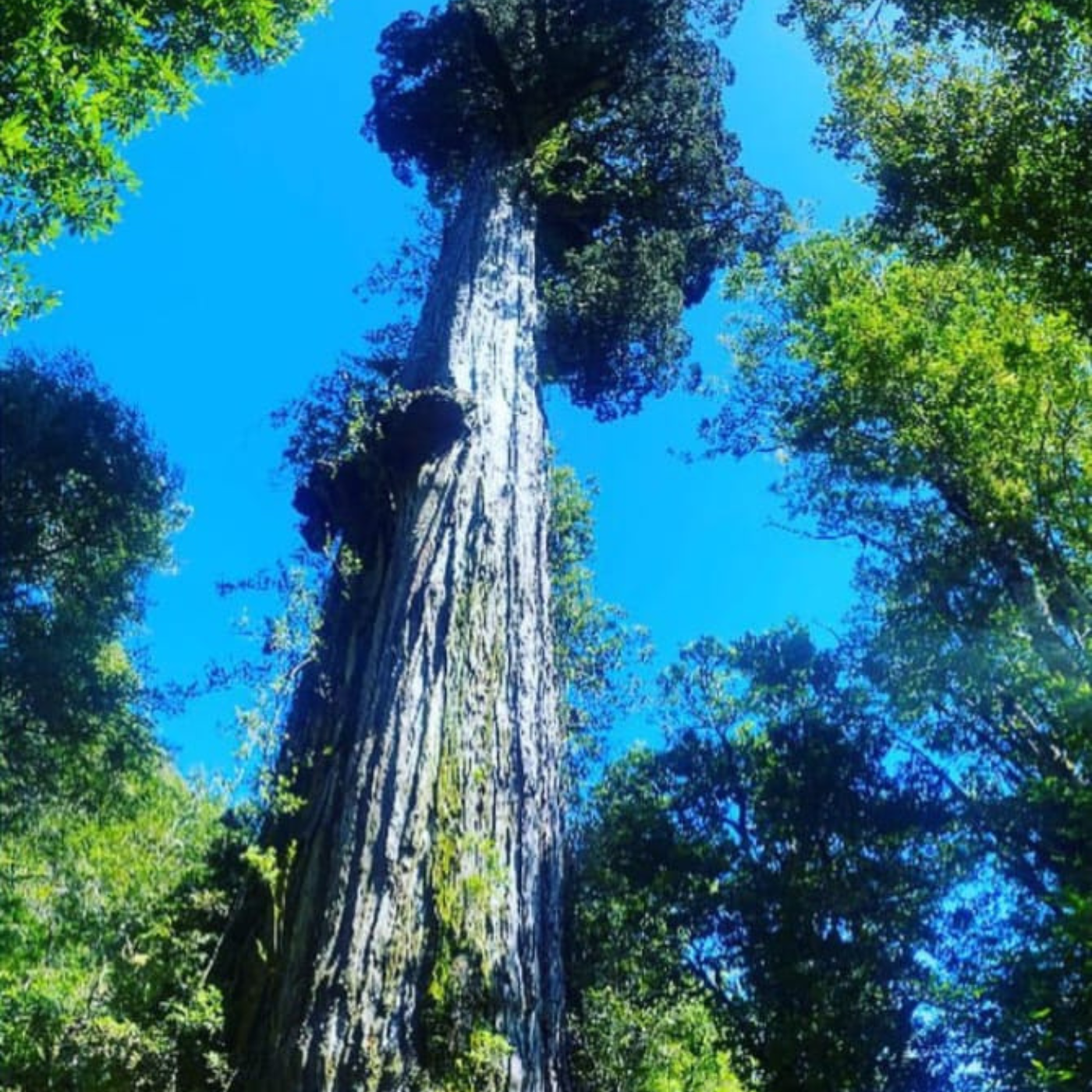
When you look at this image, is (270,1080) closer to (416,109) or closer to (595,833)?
(595,833)

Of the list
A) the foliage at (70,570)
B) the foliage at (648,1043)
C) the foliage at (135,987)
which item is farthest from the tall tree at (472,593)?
the foliage at (70,570)

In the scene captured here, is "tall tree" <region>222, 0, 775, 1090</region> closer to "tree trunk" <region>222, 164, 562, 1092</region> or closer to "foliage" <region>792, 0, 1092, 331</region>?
"tree trunk" <region>222, 164, 562, 1092</region>

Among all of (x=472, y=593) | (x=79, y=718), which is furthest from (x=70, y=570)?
(x=472, y=593)

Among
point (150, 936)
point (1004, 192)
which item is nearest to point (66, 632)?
point (150, 936)

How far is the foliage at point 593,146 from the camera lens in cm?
1195

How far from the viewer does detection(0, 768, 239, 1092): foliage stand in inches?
163

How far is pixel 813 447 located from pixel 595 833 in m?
5.69

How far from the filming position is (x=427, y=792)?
15.6 ft

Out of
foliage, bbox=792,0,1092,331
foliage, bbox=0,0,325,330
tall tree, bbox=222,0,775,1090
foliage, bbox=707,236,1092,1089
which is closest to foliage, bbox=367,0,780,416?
tall tree, bbox=222,0,775,1090

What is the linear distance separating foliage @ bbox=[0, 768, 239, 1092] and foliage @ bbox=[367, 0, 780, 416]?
767 centimetres

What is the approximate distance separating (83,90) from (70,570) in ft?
26.8

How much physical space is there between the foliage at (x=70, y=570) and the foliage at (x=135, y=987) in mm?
3881

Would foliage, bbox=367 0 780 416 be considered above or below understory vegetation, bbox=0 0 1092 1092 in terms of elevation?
above

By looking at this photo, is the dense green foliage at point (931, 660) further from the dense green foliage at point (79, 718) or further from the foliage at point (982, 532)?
the dense green foliage at point (79, 718)
